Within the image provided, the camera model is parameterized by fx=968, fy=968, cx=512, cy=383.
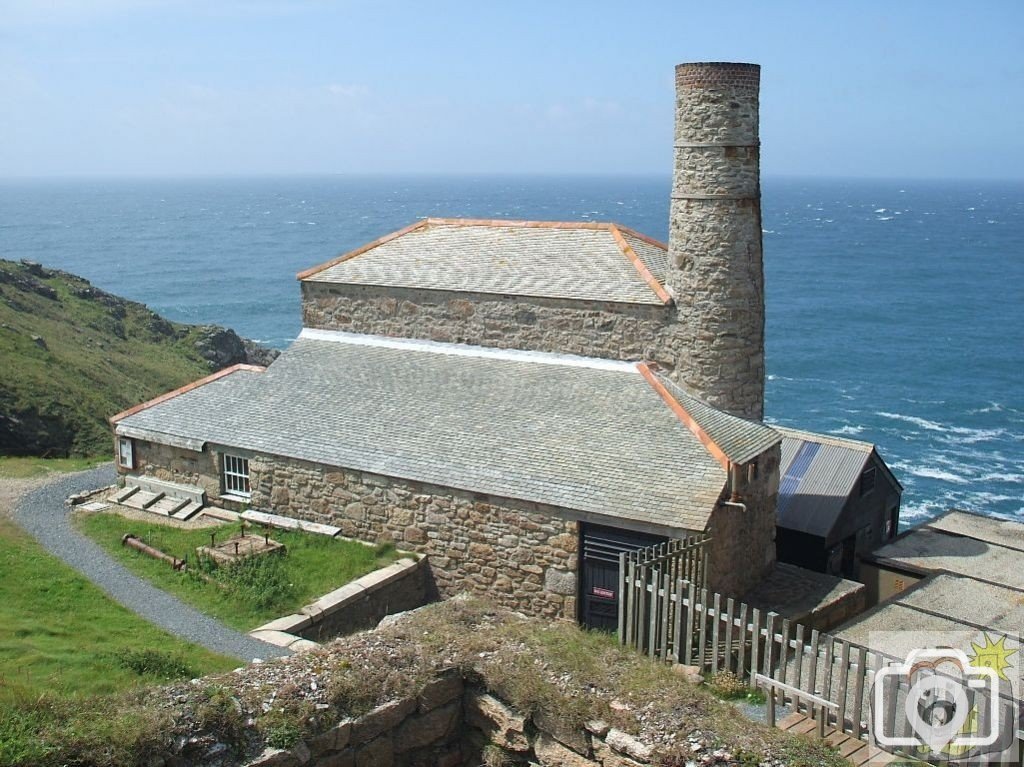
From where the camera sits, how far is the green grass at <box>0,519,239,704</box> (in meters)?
11.9

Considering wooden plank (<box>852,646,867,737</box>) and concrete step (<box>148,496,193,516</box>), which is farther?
concrete step (<box>148,496,193,516</box>)

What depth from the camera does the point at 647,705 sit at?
9.77 m

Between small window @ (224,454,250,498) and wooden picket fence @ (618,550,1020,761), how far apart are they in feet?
29.4

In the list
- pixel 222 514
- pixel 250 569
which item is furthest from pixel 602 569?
pixel 222 514

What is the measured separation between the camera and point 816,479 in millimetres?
20906

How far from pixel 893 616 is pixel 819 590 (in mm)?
1842

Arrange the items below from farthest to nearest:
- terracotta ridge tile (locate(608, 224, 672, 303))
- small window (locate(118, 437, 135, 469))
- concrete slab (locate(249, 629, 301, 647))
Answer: small window (locate(118, 437, 135, 469))
terracotta ridge tile (locate(608, 224, 672, 303))
concrete slab (locate(249, 629, 301, 647))

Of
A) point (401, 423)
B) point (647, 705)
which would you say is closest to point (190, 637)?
point (401, 423)

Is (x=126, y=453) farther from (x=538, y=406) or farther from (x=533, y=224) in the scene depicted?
(x=533, y=224)

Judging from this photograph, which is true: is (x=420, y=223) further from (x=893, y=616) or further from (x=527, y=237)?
(x=893, y=616)

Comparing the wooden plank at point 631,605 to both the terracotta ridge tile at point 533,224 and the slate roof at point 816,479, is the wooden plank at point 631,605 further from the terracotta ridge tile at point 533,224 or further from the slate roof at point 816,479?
the terracotta ridge tile at point 533,224

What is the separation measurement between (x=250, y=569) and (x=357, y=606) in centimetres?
213

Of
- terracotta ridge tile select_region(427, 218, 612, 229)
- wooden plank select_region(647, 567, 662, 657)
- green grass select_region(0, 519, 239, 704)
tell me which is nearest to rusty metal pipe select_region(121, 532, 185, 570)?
green grass select_region(0, 519, 239, 704)

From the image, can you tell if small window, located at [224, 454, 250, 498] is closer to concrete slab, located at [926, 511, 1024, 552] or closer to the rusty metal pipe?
the rusty metal pipe
